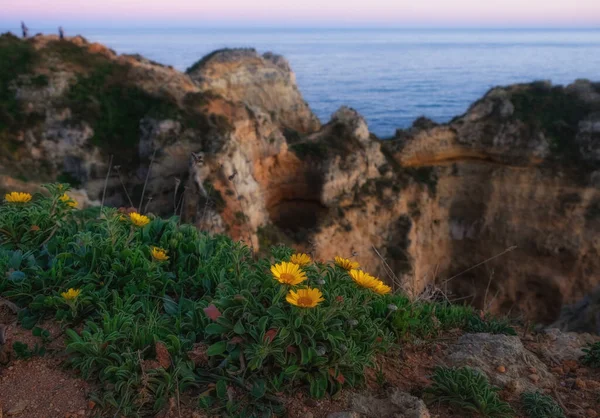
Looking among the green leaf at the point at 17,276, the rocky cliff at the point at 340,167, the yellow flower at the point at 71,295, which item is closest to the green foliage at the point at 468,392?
the yellow flower at the point at 71,295

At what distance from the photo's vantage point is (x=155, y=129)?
15.8m

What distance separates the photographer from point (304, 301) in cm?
276

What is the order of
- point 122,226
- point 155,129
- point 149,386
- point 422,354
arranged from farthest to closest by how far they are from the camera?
point 155,129
point 122,226
point 422,354
point 149,386

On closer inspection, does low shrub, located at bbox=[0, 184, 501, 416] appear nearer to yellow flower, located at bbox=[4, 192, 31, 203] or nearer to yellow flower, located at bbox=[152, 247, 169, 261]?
yellow flower, located at bbox=[152, 247, 169, 261]

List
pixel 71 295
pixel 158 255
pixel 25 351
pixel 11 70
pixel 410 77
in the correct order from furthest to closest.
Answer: pixel 410 77, pixel 11 70, pixel 158 255, pixel 71 295, pixel 25 351

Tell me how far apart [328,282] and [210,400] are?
100cm

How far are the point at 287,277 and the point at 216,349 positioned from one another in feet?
1.92

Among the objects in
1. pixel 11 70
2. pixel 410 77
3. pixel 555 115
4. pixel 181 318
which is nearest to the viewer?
pixel 181 318

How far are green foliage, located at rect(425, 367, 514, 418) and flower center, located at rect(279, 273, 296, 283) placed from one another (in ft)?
3.74

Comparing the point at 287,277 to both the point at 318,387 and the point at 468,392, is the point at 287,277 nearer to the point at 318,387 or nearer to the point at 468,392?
the point at 318,387

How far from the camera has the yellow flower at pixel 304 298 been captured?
2723 mm

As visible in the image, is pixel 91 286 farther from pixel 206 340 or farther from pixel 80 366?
pixel 206 340

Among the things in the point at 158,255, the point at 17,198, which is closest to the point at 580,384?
the point at 158,255

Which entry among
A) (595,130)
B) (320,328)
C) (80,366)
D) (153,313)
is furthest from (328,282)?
(595,130)
